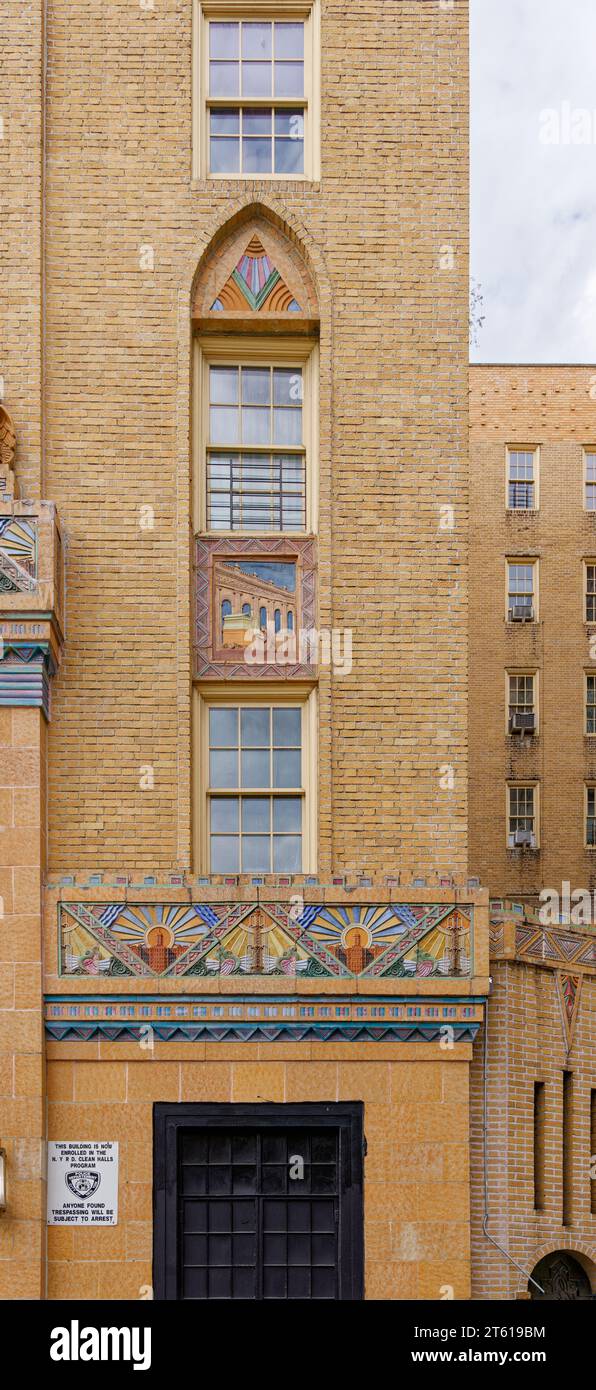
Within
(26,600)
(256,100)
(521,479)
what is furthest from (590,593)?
(26,600)

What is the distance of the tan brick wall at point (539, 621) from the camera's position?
4031 cm

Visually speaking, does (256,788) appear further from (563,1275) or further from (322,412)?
(563,1275)

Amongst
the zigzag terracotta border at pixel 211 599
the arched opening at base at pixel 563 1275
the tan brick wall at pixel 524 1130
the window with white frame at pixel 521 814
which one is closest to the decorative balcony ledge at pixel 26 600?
the zigzag terracotta border at pixel 211 599

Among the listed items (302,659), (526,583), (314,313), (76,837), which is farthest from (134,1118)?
(526,583)

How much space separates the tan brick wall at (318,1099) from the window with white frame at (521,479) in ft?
96.6

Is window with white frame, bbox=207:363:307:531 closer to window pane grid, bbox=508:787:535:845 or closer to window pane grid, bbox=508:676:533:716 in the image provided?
window pane grid, bbox=508:787:535:845

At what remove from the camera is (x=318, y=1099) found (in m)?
13.8

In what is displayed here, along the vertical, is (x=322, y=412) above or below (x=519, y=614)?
below

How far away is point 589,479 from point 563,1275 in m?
29.7

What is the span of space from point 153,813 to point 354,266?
537cm

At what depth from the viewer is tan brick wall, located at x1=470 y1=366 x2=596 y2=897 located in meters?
40.3

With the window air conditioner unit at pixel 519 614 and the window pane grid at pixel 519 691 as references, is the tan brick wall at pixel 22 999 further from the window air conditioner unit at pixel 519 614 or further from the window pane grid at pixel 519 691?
the window air conditioner unit at pixel 519 614

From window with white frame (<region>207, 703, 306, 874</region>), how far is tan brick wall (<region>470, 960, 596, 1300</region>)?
2264mm

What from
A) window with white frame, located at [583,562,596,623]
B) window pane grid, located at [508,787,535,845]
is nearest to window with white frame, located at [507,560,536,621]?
window with white frame, located at [583,562,596,623]
